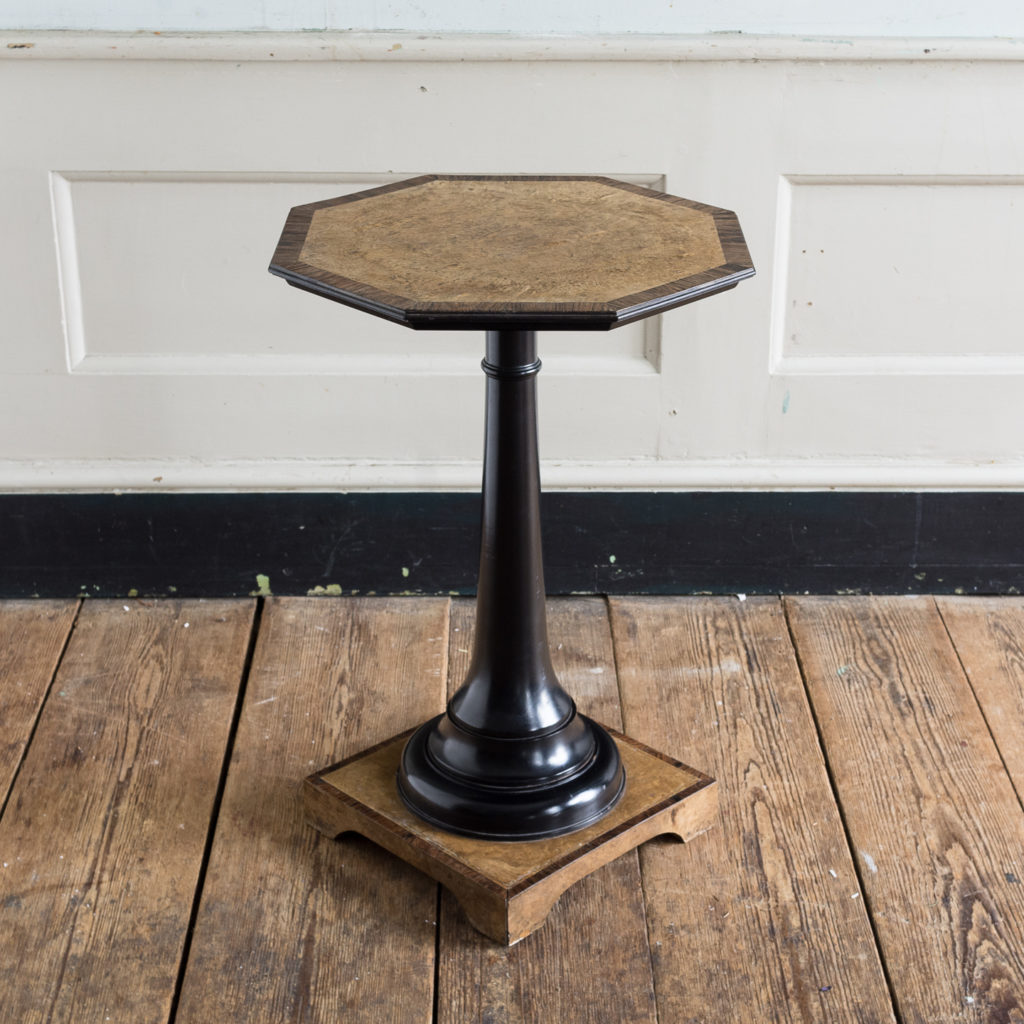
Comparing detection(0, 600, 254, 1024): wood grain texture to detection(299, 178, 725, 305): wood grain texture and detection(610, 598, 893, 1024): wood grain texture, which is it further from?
detection(299, 178, 725, 305): wood grain texture

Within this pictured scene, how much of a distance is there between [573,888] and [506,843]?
118mm

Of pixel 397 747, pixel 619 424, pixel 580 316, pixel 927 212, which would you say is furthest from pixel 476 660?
pixel 927 212

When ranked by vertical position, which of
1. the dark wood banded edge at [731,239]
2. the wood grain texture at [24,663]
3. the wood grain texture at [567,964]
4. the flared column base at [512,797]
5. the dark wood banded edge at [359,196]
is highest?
the dark wood banded edge at [359,196]

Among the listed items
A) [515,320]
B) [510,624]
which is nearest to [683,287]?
[515,320]

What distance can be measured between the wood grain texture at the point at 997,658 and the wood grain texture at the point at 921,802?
0.07 feet

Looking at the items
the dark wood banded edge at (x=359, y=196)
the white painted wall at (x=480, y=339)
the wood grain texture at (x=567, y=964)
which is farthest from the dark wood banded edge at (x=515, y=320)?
the white painted wall at (x=480, y=339)

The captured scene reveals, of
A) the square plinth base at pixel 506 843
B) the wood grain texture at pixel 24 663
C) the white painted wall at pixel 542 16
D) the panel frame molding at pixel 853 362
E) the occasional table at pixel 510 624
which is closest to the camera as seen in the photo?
the occasional table at pixel 510 624

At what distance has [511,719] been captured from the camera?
163cm

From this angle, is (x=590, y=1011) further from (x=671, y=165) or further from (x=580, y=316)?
(x=671, y=165)

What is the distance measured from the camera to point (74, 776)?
6.04 feet

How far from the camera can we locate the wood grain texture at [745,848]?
4.81ft

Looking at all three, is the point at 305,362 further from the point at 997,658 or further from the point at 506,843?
the point at 997,658

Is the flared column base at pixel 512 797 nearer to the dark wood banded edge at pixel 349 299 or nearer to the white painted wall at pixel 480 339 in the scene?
the dark wood banded edge at pixel 349 299

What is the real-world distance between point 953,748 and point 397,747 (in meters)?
0.83
